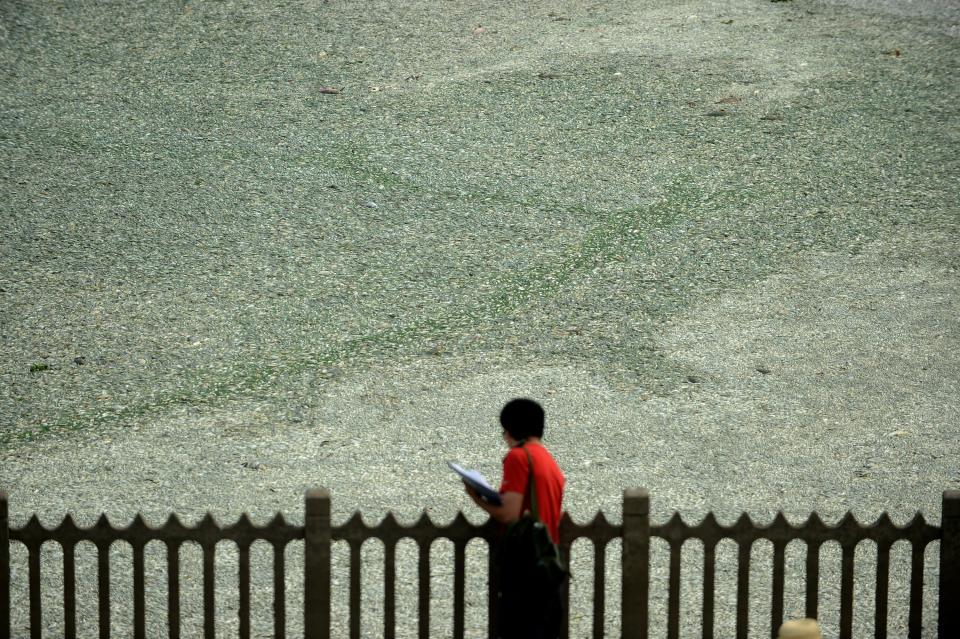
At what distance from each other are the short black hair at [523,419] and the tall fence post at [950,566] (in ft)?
6.77

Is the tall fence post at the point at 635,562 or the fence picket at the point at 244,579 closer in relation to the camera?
the tall fence post at the point at 635,562

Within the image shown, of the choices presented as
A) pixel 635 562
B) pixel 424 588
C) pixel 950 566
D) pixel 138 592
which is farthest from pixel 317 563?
pixel 950 566

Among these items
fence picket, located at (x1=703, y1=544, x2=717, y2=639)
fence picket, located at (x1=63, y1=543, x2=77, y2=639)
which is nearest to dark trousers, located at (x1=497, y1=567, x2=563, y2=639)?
fence picket, located at (x1=703, y1=544, x2=717, y2=639)

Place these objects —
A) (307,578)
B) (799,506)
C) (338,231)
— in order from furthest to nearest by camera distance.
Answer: (338,231) → (799,506) → (307,578)

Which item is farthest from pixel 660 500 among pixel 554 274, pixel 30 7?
pixel 30 7

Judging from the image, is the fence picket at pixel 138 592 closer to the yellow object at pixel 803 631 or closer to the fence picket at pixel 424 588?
the fence picket at pixel 424 588

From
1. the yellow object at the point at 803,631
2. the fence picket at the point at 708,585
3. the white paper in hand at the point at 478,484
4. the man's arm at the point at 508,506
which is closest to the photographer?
the yellow object at the point at 803,631

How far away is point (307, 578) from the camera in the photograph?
5.98 metres

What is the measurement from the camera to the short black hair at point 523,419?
227 inches

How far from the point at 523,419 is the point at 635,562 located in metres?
0.93

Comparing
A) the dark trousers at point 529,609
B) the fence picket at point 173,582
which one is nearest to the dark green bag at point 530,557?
the dark trousers at point 529,609

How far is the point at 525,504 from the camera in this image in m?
5.67

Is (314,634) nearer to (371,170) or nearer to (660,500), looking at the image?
(660,500)

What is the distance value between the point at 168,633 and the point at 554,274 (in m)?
6.45
